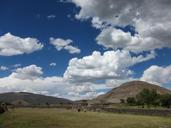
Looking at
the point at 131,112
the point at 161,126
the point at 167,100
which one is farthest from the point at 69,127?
the point at 167,100

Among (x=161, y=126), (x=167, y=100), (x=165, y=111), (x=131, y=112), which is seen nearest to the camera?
(x=161, y=126)

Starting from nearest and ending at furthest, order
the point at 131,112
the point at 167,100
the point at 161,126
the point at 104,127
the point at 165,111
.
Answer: the point at 104,127 → the point at 161,126 → the point at 165,111 → the point at 131,112 → the point at 167,100

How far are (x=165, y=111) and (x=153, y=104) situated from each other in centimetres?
6513

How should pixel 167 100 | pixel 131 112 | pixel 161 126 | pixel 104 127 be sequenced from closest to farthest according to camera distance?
pixel 104 127
pixel 161 126
pixel 131 112
pixel 167 100

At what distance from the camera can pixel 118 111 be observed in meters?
113

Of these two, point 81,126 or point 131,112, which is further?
point 131,112

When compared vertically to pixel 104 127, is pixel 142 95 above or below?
above

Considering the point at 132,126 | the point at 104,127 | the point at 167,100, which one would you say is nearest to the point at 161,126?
the point at 132,126

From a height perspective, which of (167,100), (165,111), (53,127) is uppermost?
(167,100)

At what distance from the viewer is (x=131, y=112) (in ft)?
350

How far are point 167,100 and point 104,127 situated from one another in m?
104

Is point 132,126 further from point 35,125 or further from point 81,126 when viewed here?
point 35,125

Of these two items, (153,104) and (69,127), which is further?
(153,104)

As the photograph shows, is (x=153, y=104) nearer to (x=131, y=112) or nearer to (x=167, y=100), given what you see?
(x=167, y=100)
